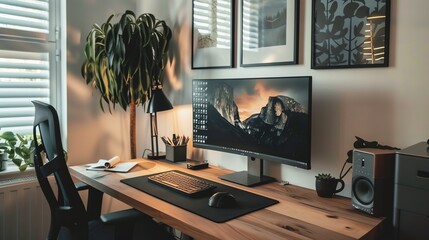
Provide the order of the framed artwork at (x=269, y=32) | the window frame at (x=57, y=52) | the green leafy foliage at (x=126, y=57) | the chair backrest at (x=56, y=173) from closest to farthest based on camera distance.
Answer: the chair backrest at (x=56, y=173), the framed artwork at (x=269, y=32), the green leafy foliage at (x=126, y=57), the window frame at (x=57, y=52)

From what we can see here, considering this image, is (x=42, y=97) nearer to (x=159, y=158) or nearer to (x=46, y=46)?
(x=46, y=46)

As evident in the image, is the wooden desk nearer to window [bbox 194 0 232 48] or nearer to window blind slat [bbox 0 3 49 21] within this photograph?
window [bbox 194 0 232 48]

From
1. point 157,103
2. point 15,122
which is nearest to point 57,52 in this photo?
point 15,122

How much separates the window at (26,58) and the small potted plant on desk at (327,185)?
197 centimetres

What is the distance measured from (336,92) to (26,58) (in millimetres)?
2054

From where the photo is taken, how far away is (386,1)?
1.48m

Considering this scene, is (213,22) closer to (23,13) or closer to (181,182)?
(181,182)

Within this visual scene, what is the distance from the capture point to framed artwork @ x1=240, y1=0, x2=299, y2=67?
1.80 meters

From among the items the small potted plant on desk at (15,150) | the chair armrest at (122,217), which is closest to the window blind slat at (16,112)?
the small potted plant on desk at (15,150)

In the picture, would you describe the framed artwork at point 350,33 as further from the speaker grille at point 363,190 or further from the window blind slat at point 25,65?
the window blind slat at point 25,65

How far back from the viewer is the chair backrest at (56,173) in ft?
4.58

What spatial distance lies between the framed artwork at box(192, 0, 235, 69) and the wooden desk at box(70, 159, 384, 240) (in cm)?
83

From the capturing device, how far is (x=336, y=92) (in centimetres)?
167

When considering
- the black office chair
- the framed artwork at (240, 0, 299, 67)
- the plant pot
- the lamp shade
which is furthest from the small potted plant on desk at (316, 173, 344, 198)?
the lamp shade
